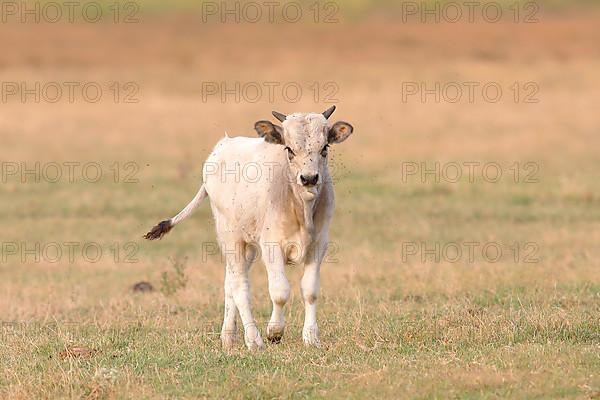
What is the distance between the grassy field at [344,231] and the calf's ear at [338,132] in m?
1.73

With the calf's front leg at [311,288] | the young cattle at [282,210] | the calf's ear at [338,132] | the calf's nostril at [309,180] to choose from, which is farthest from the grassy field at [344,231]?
the calf's ear at [338,132]

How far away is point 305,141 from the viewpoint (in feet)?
34.0

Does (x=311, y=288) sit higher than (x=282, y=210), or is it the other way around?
(x=282, y=210)

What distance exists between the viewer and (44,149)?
30859mm

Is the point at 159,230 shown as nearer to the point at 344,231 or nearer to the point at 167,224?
the point at 167,224

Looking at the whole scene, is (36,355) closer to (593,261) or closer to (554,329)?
(554,329)

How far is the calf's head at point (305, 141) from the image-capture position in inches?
402

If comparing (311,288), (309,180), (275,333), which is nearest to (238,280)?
(275,333)

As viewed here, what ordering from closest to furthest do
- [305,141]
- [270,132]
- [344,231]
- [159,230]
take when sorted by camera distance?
1. [305,141]
2. [270,132]
3. [159,230]
4. [344,231]

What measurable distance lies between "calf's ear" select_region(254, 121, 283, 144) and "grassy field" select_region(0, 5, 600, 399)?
5.97 ft

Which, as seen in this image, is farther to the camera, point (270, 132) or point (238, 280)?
point (238, 280)

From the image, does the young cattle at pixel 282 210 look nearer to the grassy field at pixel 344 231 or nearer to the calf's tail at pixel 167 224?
the grassy field at pixel 344 231

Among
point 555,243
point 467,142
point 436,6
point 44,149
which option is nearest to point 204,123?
point 44,149

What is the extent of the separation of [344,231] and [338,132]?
949cm
